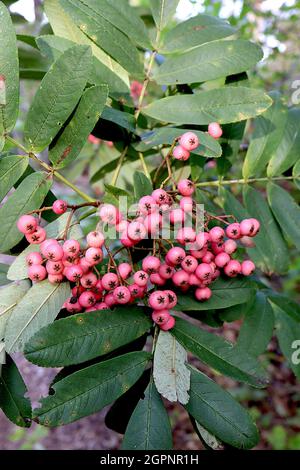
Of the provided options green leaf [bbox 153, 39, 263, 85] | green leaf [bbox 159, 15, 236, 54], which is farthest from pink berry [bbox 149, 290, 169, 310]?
green leaf [bbox 159, 15, 236, 54]

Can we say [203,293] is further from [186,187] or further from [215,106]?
[215,106]

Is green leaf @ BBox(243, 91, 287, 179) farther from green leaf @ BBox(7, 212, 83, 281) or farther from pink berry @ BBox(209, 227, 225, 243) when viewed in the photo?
green leaf @ BBox(7, 212, 83, 281)

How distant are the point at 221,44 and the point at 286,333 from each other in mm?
798

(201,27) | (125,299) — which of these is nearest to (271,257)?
(125,299)

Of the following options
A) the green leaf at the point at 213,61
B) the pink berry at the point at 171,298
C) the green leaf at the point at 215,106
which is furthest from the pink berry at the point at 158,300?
the green leaf at the point at 213,61

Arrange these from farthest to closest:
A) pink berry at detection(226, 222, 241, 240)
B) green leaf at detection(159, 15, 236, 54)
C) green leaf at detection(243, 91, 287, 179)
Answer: green leaf at detection(243, 91, 287, 179), green leaf at detection(159, 15, 236, 54), pink berry at detection(226, 222, 241, 240)

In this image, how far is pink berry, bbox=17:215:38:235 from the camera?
35.3 inches

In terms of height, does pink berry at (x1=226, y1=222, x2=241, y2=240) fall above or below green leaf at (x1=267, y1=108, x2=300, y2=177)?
below

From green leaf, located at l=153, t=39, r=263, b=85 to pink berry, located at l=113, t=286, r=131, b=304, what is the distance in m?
0.57

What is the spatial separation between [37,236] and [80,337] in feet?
0.73

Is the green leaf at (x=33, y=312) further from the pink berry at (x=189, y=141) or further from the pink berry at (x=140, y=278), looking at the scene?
the pink berry at (x=189, y=141)

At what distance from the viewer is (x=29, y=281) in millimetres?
987

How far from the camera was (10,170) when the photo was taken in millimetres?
1004
